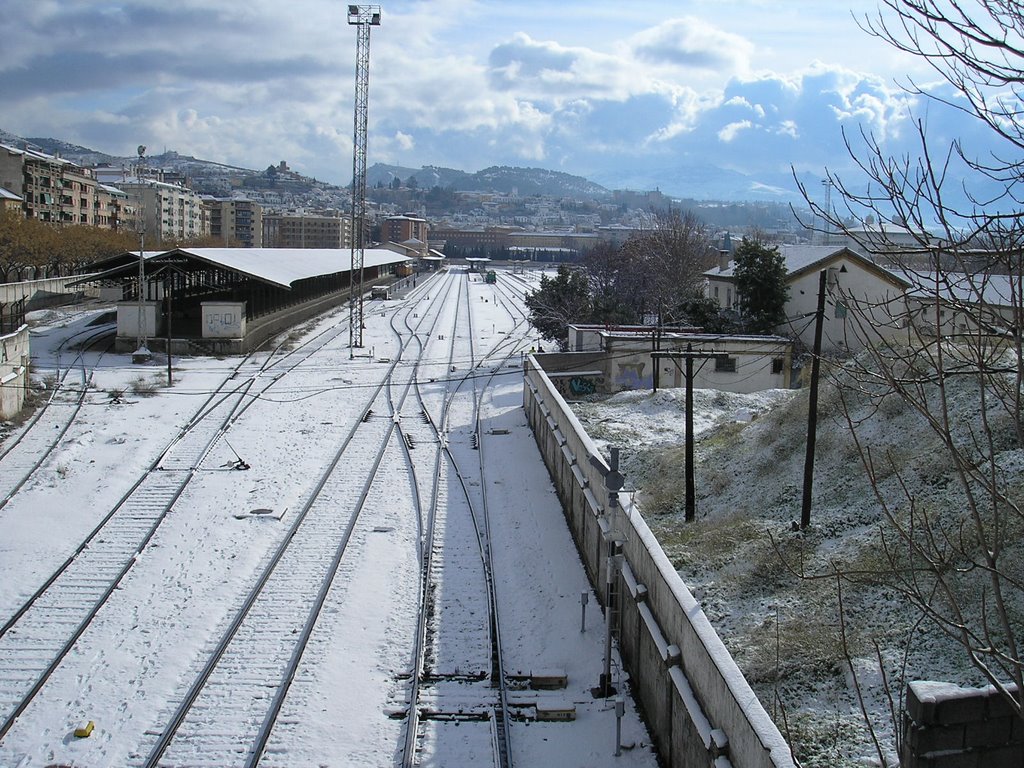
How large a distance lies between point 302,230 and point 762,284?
152 metres

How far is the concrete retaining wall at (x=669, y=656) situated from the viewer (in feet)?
23.7

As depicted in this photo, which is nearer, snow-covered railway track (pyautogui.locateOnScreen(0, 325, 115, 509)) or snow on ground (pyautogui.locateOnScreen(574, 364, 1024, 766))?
snow on ground (pyautogui.locateOnScreen(574, 364, 1024, 766))

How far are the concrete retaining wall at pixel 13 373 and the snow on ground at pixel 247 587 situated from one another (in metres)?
1.63

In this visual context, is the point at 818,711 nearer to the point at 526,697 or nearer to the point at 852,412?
the point at 526,697

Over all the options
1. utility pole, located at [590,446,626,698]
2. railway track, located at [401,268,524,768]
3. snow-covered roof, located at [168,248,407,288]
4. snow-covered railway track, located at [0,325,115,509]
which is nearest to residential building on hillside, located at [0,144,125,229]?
snow-covered roof, located at [168,248,407,288]

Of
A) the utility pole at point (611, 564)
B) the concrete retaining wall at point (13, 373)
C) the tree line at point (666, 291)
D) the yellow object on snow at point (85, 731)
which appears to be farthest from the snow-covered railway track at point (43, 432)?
the tree line at point (666, 291)

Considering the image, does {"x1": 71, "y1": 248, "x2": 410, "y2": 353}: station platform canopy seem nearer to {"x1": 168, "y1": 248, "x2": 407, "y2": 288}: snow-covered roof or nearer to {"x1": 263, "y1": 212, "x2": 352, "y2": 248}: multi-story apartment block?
{"x1": 168, "y1": 248, "x2": 407, "y2": 288}: snow-covered roof

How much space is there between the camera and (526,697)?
35.1 ft

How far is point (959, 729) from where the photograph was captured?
5.75 metres

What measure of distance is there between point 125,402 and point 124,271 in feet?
46.5

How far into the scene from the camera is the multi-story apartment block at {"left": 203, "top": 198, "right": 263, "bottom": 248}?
157 m

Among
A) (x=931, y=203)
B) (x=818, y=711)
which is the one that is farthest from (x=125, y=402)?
(x=931, y=203)

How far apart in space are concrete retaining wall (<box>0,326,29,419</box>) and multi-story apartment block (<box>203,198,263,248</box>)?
441ft

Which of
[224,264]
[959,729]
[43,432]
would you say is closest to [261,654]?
[959,729]
